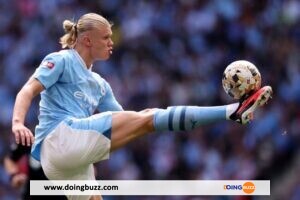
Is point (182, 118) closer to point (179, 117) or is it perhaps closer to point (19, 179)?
point (179, 117)

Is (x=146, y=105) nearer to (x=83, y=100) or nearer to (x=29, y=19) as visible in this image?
(x=29, y=19)

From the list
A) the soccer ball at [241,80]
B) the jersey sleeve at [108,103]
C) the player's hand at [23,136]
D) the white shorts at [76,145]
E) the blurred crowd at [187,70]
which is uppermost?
A: the blurred crowd at [187,70]

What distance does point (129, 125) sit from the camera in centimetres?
773

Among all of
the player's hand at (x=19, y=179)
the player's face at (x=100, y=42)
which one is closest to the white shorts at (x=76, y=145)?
the player's face at (x=100, y=42)

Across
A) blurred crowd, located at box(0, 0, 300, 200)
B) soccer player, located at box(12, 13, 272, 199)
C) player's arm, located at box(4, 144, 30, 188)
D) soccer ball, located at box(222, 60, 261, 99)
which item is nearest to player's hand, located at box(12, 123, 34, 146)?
soccer player, located at box(12, 13, 272, 199)

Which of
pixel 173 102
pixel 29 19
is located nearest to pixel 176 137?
pixel 173 102

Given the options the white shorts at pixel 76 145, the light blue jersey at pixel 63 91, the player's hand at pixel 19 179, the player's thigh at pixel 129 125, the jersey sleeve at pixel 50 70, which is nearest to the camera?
the player's thigh at pixel 129 125

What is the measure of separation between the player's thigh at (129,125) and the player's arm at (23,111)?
668mm

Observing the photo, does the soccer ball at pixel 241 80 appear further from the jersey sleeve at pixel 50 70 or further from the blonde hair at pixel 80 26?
the jersey sleeve at pixel 50 70

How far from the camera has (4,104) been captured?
17.0m

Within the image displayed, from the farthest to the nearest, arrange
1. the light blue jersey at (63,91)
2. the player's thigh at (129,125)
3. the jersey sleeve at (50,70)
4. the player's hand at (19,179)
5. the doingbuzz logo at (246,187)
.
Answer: the player's hand at (19,179) → the doingbuzz logo at (246,187) → the light blue jersey at (63,91) → the jersey sleeve at (50,70) → the player's thigh at (129,125)

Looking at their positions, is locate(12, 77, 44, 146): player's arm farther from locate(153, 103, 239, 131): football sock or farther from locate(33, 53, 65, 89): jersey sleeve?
locate(153, 103, 239, 131): football sock

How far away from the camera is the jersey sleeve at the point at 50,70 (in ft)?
26.1

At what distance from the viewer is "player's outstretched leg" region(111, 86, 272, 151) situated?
7500 millimetres
